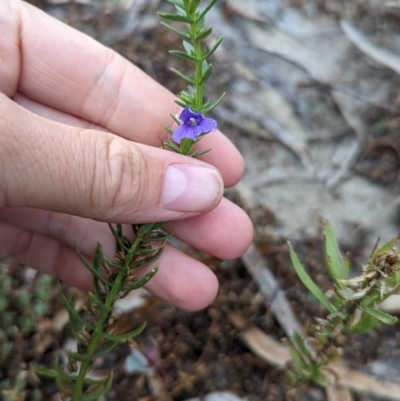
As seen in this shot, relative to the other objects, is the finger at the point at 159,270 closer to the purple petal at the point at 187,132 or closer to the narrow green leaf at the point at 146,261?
the narrow green leaf at the point at 146,261

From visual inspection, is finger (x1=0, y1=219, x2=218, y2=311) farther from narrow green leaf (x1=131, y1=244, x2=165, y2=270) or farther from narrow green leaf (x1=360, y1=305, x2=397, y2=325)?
narrow green leaf (x1=360, y1=305, x2=397, y2=325)

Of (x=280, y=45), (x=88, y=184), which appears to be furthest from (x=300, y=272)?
(x=280, y=45)

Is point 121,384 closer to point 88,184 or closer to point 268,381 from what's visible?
point 268,381

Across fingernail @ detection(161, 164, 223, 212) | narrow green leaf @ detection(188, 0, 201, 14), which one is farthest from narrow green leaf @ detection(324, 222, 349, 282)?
narrow green leaf @ detection(188, 0, 201, 14)

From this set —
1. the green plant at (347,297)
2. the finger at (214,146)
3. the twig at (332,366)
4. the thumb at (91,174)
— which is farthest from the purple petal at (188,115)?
the twig at (332,366)

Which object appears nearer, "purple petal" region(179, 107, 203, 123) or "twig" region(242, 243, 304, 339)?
"purple petal" region(179, 107, 203, 123)
